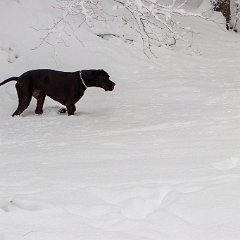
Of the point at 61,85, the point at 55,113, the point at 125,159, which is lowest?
the point at 55,113

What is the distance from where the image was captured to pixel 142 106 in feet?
24.3

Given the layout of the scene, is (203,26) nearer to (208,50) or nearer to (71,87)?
(208,50)

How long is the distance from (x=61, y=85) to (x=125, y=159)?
319 cm

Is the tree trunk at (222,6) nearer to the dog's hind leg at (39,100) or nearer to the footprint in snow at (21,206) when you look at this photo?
the dog's hind leg at (39,100)

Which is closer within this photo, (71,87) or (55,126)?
(55,126)

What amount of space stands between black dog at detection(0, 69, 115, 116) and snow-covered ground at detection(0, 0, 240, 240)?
0.27 m

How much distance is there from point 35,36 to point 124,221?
885 cm

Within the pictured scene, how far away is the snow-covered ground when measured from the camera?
261 centimetres

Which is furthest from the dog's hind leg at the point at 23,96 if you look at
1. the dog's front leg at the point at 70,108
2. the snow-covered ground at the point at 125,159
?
the dog's front leg at the point at 70,108

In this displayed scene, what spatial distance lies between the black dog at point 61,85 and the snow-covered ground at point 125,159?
0.27 metres

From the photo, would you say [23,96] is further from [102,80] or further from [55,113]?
[102,80]

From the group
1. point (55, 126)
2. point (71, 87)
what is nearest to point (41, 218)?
point (55, 126)

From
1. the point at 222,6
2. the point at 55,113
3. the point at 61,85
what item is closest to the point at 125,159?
the point at 61,85

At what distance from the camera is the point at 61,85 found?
7035mm
